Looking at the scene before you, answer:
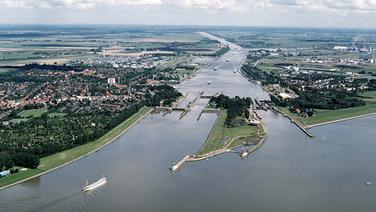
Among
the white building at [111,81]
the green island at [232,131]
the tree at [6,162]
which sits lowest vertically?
the white building at [111,81]

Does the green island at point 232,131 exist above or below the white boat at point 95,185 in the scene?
below

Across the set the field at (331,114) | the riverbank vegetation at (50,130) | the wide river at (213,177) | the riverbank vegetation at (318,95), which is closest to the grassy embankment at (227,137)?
the wide river at (213,177)

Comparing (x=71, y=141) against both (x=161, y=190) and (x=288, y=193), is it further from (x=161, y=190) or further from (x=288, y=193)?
(x=288, y=193)

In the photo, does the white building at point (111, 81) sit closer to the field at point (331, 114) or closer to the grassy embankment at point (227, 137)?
the field at point (331, 114)

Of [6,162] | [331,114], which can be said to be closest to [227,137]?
[331,114]

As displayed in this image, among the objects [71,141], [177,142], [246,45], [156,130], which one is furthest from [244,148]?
[246,45]

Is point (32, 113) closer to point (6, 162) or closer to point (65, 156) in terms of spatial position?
point (65, 156)
